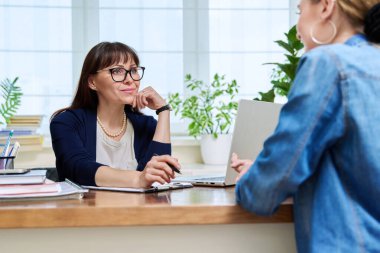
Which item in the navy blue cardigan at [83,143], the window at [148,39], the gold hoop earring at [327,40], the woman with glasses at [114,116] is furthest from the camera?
the window at [148,39]

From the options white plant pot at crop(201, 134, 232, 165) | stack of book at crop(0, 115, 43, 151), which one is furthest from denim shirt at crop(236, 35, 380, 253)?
stack of book at crop(0, 115, 43, 151)

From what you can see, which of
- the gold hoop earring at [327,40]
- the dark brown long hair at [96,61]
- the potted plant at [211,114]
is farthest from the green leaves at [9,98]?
the gold hoop earring at [327,40]

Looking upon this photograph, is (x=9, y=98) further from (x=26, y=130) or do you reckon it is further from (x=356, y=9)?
(x=356, y=9)

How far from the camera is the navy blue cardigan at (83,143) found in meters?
1.89

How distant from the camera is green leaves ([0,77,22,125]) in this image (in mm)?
3307

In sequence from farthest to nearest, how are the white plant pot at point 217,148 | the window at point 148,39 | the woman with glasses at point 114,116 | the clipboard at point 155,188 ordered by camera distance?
the window at point 148,39, the white plant pot at point 217,148, the woman with glasses at point 114,116, the clipboard at point 155,188

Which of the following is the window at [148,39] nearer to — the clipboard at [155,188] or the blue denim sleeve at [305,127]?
the clipboard at [155,188]

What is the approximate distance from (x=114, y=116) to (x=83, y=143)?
20 centimetres

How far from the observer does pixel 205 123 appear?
11.2 ft

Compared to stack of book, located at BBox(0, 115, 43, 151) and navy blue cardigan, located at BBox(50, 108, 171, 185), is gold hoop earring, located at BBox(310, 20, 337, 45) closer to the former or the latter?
navy blue cardigan, located at BBox(50, 108, 171, 185)

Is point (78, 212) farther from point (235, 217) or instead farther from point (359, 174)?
point (359, 174)

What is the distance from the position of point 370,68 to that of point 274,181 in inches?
10.3

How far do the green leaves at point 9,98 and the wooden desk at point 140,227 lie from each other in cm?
223

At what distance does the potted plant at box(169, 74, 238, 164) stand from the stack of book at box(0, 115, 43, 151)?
84 centimetres
